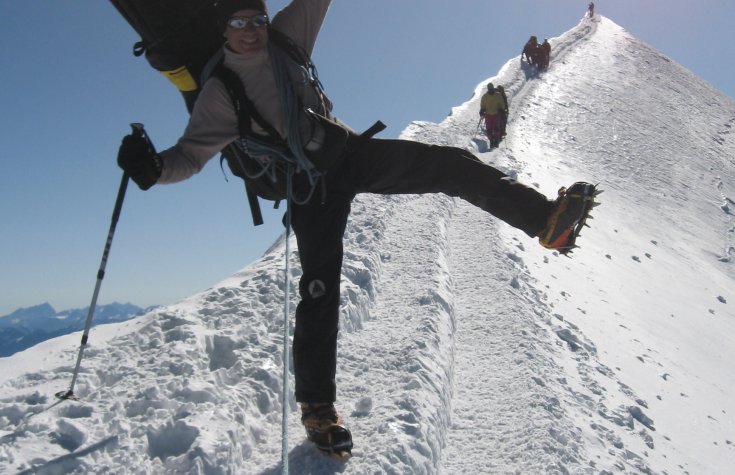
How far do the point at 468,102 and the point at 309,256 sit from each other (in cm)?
1919

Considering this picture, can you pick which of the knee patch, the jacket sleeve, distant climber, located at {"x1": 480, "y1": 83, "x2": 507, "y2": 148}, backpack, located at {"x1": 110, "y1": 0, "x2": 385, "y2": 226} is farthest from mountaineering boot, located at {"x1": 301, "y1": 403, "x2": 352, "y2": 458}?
distant climber, located at {"x1": 480, "y1": 83, "x2": 507, "y2": 148}

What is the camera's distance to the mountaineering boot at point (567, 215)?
2887 millimetres

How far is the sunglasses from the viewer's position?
2.49 m

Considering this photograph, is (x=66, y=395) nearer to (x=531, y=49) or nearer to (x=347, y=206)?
(x=347, y=206)

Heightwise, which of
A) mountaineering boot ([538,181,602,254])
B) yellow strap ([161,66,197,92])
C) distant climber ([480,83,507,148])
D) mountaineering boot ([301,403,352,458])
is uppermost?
distant climber ([480,83,507,148])

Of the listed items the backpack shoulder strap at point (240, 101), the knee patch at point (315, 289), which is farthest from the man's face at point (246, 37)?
the knee patch at point (315, 289)

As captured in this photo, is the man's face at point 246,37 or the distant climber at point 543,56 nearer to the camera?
the man's face at point 246,37

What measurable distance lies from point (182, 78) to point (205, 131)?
447 mm

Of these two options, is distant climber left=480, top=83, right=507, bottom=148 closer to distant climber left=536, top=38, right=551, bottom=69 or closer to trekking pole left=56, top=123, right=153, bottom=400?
trekking pole left=56, top=123, right=153, bottom=400

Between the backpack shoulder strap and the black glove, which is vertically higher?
the backpack shoulder strap

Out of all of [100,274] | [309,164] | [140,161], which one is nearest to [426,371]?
[309,164]

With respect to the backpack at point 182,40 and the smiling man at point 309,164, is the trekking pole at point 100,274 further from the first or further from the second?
the backpack at point 182,40

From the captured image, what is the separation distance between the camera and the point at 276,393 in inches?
123

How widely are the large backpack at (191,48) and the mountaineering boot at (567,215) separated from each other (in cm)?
135
